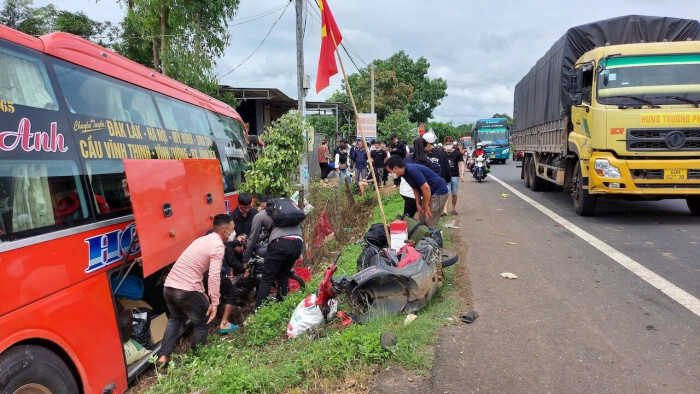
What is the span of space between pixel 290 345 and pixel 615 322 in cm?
297

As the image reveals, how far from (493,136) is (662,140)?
955 inches

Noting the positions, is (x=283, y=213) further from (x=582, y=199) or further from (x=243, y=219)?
(x=582, y=199)

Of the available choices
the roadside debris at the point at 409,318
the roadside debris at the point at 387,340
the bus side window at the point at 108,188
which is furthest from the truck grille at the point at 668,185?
the bus side window at the point at 108,188

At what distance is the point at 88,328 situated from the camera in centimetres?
339

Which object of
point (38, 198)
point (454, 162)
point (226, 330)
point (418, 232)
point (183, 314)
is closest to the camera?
point (38, 198)

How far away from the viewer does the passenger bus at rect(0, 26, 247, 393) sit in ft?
9.34

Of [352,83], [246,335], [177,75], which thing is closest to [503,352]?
[246,335]

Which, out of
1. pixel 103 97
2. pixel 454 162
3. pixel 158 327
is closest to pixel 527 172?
pixel 454 162

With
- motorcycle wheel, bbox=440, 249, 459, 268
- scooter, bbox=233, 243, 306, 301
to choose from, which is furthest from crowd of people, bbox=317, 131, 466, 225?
scooter, bbox=233, 243, 306, 301

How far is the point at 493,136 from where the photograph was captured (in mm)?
31297

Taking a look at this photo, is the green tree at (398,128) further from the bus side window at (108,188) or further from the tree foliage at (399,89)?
the bus side window at (108,188)

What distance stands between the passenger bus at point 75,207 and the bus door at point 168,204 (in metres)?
0.02

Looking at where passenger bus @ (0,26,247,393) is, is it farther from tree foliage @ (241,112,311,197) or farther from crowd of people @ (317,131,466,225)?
crowd of people @ (317,131,466,225)

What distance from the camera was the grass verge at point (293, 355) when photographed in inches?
134
